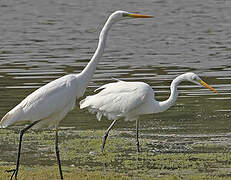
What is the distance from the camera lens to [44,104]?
844 cm

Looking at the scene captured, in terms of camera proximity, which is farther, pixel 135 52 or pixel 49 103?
pixel 135 52

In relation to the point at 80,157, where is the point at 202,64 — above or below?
below

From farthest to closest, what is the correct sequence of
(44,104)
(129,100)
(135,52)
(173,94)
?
(135,52), (173,94), (129,100), (44,104)

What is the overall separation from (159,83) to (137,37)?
12773 mm

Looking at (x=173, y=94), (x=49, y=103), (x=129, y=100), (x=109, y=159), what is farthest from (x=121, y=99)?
(x=49, y=103)

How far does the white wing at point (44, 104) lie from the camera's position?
8.41 metres

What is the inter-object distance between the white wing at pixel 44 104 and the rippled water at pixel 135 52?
3458 mm

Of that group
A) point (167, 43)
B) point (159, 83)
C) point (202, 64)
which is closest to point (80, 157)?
point (159, 83)

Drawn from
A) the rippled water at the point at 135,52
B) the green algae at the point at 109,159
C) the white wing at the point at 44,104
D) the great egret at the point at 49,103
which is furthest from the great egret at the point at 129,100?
the white wing at the point at 44,104

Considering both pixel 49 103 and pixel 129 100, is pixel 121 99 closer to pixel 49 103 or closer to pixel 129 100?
pixel 129 100

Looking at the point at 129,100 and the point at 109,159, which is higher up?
the point at 129,100

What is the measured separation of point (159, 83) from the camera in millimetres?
17125

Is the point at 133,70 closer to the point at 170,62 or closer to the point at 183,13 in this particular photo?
the point at 170,62

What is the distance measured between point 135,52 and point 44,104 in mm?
16399
